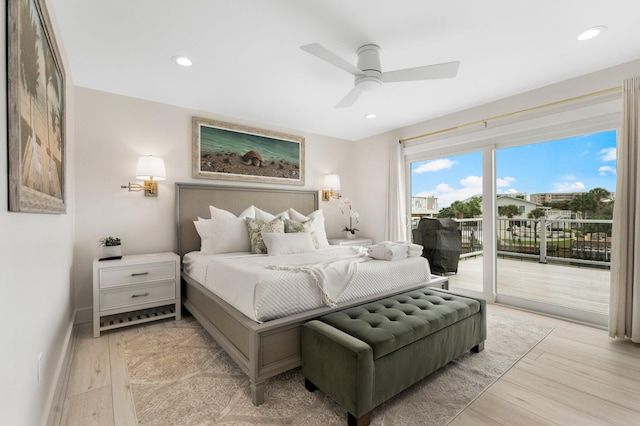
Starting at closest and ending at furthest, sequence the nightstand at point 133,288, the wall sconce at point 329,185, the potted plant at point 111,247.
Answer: the nightstand at point 133,288, the potted plant at point 111,247, the wall sconce at point 329,185

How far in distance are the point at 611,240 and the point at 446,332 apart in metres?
2.18

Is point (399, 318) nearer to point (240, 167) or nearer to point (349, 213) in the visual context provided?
point (240, 167)

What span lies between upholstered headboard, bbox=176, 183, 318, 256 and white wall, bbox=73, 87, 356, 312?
4.7 inches

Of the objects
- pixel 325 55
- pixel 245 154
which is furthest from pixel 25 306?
pixel 245 154

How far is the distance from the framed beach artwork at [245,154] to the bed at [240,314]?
0.72ft

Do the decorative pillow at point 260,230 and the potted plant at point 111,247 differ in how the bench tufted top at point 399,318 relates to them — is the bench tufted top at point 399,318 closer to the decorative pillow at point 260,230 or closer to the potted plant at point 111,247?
the decorative pillow at point 260,230

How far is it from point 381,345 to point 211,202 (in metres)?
2.96

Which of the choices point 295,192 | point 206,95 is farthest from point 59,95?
point 295,192

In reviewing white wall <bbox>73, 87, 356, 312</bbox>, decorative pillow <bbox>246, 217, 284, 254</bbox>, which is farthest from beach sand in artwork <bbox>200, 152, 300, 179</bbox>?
decorative pillow <bbox>246, 217, 284, 254</bbox>

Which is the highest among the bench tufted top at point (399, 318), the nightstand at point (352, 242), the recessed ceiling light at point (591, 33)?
the recessed ceiling light at point (591, 33)

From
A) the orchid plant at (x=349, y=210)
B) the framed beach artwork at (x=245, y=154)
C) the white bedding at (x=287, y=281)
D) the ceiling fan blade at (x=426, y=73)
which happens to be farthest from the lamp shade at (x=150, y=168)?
the orchid plant at (x=349, y=210)

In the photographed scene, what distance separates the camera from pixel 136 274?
295cm

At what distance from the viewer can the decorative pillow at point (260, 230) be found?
3355 mm

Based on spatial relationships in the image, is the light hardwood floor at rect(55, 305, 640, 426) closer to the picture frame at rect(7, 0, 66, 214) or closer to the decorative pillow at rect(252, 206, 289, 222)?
the picture frame at rect(7, 0, 66, 214)
